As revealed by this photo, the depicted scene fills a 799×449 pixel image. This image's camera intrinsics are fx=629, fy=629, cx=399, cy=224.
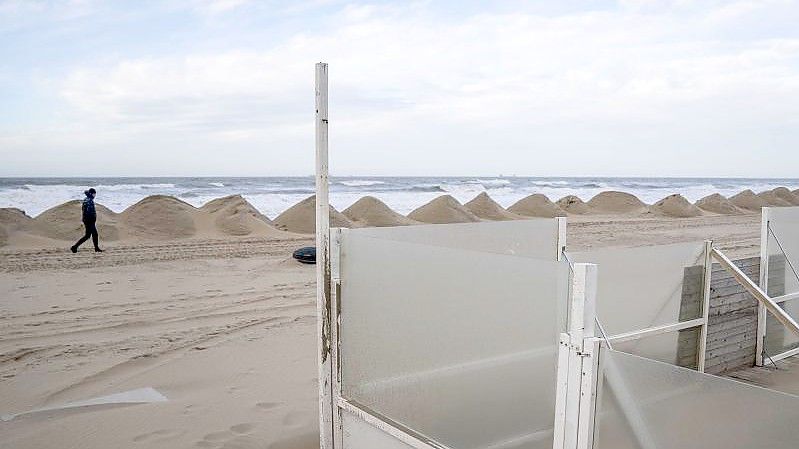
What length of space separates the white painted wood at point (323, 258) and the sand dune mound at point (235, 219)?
1299 cm

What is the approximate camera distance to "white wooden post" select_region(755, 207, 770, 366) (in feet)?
20.7

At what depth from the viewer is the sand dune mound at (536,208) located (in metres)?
21.9

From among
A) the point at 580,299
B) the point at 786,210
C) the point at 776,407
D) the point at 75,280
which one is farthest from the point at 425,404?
the point at 75,280

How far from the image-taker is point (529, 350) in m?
2.83

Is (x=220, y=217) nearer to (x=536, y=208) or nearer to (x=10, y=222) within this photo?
(x=10, y=222)

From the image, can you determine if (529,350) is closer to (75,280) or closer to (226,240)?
(75,280)

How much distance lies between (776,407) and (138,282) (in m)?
9.74

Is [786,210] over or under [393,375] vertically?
over

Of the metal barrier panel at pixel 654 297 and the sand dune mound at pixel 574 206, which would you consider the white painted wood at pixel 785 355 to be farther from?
the sand dune mound at pixel 574 206

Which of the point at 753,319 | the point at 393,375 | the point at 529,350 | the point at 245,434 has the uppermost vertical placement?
the point at 529,350

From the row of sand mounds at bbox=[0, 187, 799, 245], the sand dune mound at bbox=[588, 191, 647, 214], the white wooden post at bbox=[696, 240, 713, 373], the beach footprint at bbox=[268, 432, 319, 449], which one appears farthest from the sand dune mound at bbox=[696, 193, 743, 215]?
the beach footprint at bbox=[268, 432, 319, 449]

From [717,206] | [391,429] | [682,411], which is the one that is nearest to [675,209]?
[717,206]

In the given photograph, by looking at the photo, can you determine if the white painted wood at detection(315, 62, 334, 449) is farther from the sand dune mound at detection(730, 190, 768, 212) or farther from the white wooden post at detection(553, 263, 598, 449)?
the sand dune mound at detection(730, 190, 768, 212)

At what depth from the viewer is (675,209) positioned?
80.4ft
